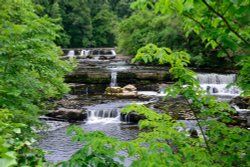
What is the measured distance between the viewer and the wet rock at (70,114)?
43.6 ft

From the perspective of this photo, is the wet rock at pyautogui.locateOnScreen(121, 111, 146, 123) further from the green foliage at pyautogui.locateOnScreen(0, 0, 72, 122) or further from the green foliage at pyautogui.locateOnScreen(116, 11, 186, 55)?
the green foliage at pyautogui.locateOnScreen(116, 11, 186, 55)

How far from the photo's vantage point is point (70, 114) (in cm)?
1338

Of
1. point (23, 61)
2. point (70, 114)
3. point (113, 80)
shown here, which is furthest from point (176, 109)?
point (23, 61)

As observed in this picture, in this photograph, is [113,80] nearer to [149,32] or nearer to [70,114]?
[70,114]

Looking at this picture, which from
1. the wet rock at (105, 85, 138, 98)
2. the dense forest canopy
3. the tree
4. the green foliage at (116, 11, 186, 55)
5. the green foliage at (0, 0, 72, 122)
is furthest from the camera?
the tree

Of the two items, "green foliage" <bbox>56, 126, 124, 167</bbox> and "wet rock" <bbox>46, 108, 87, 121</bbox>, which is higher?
"green foliage" <bbox>56, 126, 124, 167</bbox>

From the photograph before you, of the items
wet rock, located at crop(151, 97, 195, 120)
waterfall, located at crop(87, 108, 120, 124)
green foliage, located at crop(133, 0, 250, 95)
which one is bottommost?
waterfall, located at crop(87, 108, 120, 124)

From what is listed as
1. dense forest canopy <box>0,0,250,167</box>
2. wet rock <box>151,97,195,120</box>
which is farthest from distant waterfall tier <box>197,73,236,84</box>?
dense forest canopy <box>0,0,250,167</box>

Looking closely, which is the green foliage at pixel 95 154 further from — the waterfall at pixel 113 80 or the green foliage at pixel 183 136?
the waterfall at pixel 113 80

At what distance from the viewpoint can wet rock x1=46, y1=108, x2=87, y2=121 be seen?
1330cm

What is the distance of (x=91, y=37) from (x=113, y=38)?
4679 mm

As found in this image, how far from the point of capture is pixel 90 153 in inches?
83.7

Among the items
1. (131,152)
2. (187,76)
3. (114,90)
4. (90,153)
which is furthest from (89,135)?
(114,90)

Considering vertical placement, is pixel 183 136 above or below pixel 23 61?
below
